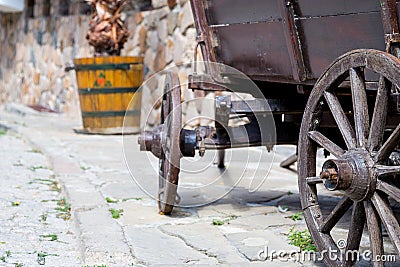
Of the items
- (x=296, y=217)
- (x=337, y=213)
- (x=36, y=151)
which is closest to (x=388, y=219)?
(x=337, y=213)

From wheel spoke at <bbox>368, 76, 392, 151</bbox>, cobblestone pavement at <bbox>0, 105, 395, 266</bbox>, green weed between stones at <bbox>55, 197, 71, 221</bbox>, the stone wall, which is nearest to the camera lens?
wheel spoke at <bbox>368, 76, 392, 151</bbox>

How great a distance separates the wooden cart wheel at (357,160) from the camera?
6.45 feet

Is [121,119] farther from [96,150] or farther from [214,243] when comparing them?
[214,243]

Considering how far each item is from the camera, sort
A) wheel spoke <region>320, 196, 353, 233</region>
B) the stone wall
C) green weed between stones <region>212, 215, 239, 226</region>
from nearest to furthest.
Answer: wheel spoke <region>320, 196, 353, 233</region> < green weed between stones <region>212, 215, 239, 226</region> < the stone wall

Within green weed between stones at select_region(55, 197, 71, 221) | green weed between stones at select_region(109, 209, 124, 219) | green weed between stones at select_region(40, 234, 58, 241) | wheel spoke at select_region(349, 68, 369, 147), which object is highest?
wheel spoke at select_region(349, 68, 369, 147)

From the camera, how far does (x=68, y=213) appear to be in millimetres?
3418

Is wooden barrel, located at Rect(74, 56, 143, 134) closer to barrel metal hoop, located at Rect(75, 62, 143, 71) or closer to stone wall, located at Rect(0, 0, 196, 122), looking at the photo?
barrel metal hoop, located at Rect(75, 62, 143, 71)

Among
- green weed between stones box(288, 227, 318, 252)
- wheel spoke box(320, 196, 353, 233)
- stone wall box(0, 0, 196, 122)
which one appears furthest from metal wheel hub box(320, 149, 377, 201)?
stone wall box(0, 0, 196, 122)

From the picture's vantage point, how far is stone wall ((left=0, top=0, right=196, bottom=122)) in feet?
21.5

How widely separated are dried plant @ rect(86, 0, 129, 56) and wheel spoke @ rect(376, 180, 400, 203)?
16.3 feet

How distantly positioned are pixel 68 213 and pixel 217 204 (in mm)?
747

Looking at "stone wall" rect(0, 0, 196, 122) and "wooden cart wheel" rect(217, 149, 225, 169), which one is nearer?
"wooden cart wheel" rect(217, 149, 225, 169)

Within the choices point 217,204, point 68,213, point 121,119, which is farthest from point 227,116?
point 121,119

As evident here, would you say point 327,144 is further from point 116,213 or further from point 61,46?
point 61,46
